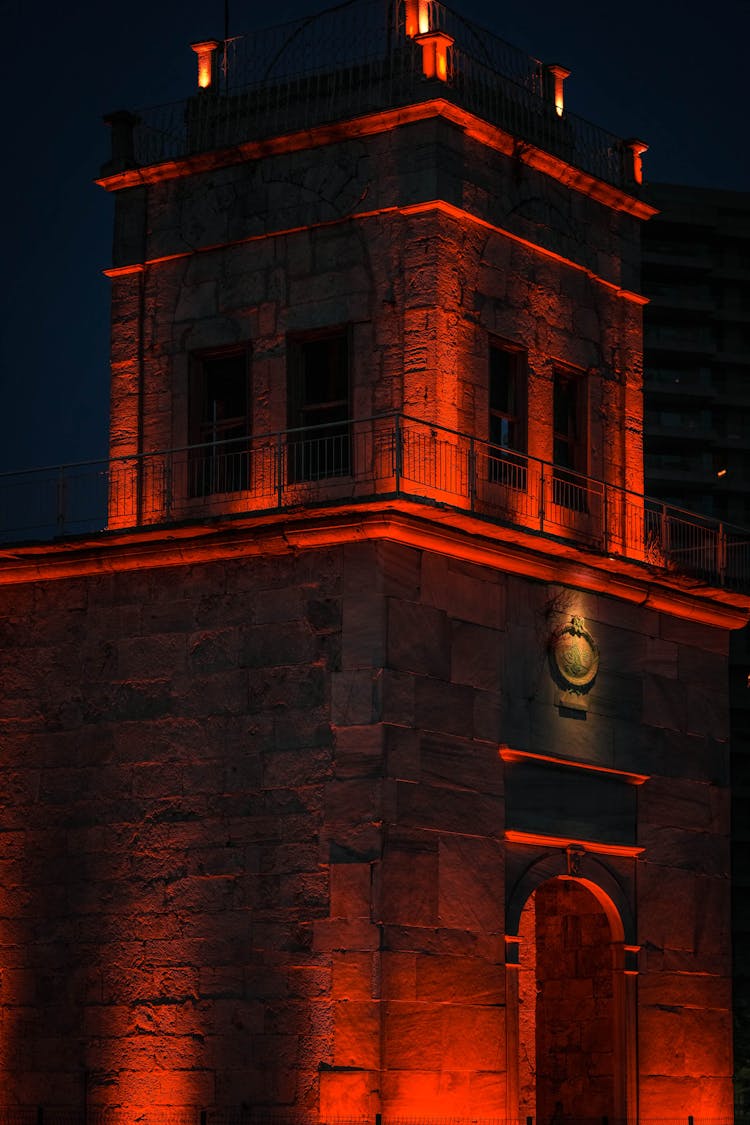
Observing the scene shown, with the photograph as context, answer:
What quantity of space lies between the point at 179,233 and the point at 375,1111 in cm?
1382

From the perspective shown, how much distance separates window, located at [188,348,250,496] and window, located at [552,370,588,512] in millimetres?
4803

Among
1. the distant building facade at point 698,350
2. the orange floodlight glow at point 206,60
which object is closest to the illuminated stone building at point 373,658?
the orange floodlight glow at point 206,60

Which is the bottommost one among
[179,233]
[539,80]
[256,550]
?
[256,550]

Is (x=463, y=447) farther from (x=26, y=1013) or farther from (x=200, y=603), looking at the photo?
(x=26, y=1013)

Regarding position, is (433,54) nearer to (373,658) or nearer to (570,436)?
(570,436)

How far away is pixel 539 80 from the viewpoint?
119 ft

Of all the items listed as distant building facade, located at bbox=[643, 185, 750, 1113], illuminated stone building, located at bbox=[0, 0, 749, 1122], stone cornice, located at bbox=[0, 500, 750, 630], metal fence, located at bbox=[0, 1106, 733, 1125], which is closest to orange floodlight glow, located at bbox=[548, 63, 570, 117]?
illuminated stone building, located at bbox=[0, 0, 749, 1122]

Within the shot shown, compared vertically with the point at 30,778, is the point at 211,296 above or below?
above

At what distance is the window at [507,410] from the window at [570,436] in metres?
0.91

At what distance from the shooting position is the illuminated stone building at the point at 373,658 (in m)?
30.6

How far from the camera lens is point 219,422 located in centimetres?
3472

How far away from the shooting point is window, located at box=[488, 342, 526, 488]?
34.2 m

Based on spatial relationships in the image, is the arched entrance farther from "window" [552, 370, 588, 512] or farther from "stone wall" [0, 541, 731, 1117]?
"window" [552, 370, 588, 512]

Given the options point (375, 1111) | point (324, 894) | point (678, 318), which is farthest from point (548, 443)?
point (678, 318)
